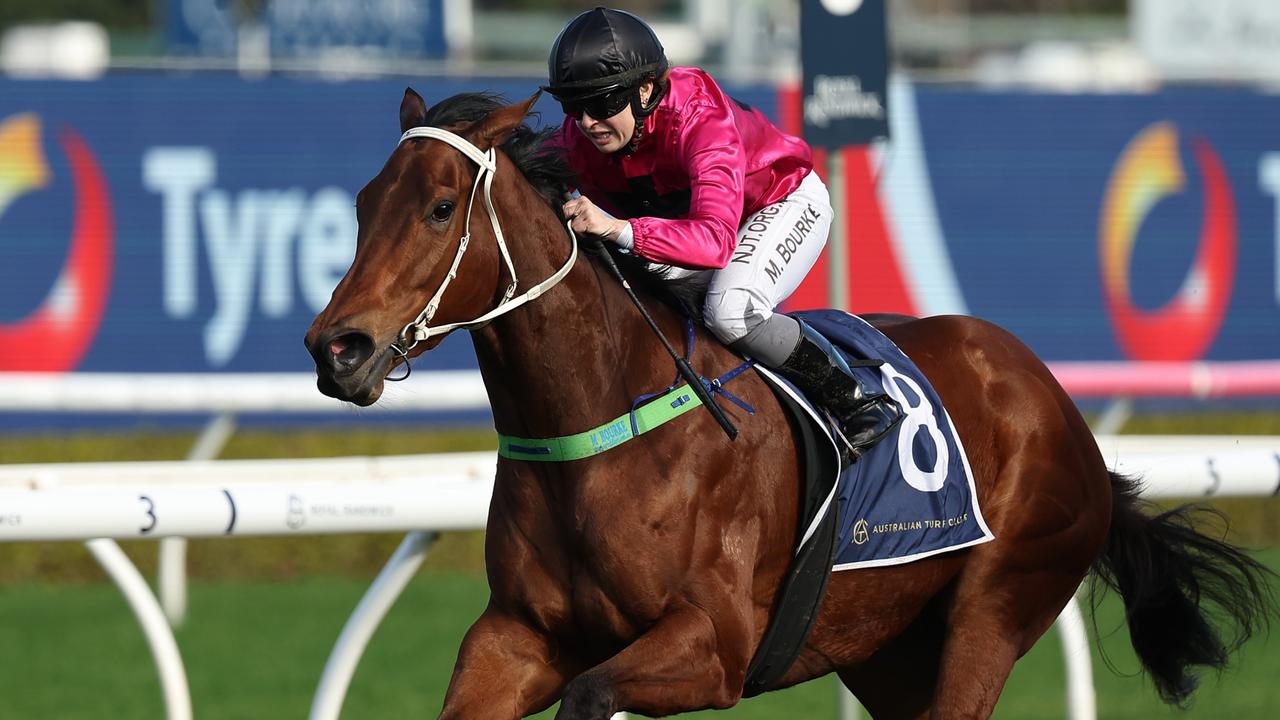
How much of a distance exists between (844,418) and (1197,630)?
1.25 metres

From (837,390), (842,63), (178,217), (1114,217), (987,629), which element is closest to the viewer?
(837,390)

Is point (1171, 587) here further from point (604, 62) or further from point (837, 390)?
point (604, 62)

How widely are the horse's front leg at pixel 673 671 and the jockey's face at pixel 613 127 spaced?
0.89m

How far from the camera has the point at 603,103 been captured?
11.1 feet

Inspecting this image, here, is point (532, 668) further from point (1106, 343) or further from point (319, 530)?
point (1106, 343)

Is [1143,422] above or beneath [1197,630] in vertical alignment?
beneath

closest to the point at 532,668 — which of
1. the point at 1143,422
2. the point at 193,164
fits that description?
the point at 193,164

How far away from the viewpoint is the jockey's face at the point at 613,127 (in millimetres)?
3414

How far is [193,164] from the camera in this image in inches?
373

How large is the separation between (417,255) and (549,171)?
1.50 feet

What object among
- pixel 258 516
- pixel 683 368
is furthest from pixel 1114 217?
pixel 683 368

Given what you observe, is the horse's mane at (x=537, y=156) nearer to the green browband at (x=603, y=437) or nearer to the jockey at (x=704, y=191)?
the jockey at (x=704, y=191)

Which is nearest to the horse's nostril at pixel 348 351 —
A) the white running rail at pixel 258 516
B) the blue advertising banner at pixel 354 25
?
the white running rail at pixel 258 516

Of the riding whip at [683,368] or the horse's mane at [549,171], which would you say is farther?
the riding whip at [683,368]
